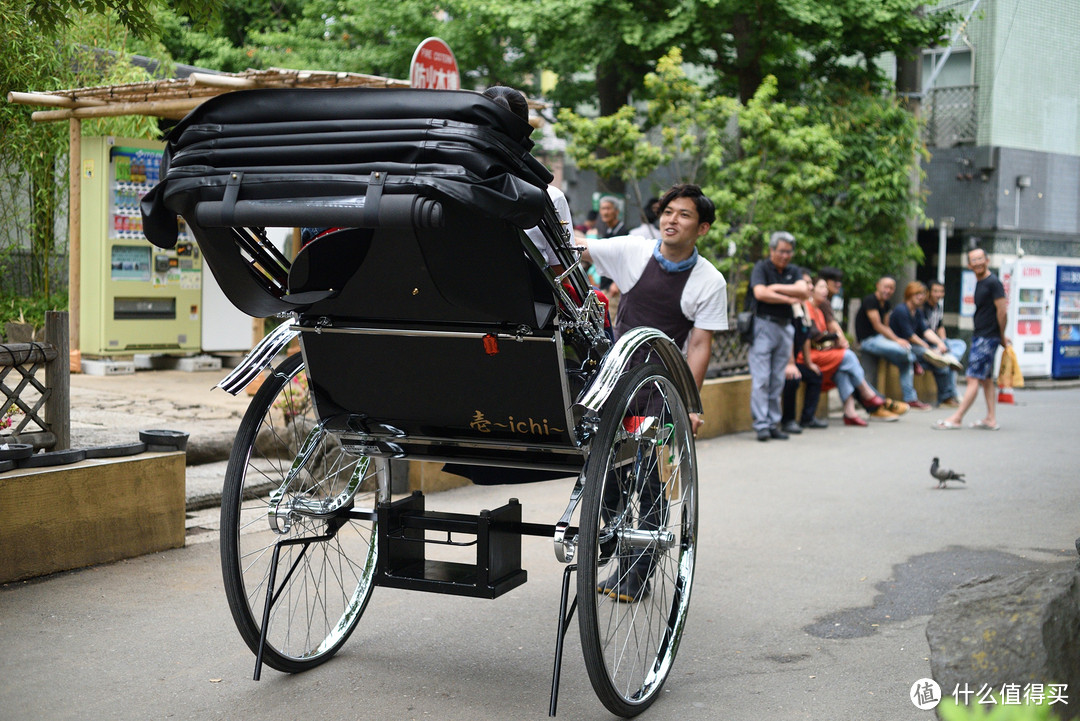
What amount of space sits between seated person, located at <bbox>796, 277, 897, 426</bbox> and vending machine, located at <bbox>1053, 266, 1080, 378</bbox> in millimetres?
8399

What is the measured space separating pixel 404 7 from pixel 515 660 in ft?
48.6

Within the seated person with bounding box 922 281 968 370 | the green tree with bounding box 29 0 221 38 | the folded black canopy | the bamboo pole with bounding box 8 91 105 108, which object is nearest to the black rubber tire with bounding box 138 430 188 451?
the green tree with bounding box 29 0 221 38

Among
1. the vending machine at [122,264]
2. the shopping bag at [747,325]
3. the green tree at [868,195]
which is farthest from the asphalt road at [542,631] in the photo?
the green tree at [868,195]

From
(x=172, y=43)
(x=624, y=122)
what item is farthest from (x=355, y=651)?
(x=172, y=43)

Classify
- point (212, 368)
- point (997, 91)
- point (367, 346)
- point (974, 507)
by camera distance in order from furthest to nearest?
point (997, 91) < point (212, 368) < point (974, 507) < point (367, 346)

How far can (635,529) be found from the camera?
4.10 meters

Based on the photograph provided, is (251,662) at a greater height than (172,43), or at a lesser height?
lesser

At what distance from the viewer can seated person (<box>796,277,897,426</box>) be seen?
12.2 meters

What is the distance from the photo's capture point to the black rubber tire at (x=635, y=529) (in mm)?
3508

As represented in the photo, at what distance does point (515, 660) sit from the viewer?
4430mm

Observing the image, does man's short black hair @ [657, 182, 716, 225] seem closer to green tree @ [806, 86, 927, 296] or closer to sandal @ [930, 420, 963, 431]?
sandal @ [930, 420, 963, 431]

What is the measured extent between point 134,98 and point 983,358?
8799 mm

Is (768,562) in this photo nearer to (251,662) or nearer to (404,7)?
(251,662)

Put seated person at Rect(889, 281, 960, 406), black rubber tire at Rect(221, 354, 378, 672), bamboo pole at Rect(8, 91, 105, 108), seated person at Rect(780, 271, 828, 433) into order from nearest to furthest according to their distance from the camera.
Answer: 1. black rubber tire at Rect(221, 354, 378, 672)
2. bamboo pole at Rect(8, 91, 105, 108)
3. seated person at Rect(780, 271, 828, 433)
4. seated person at Rect(889, 281, 960, 406)
